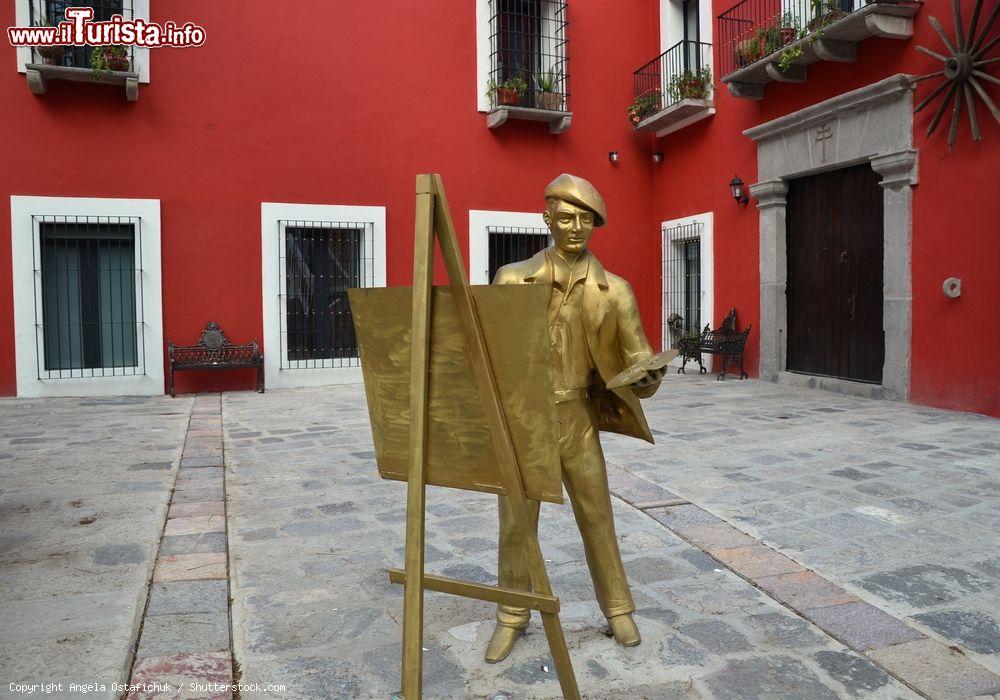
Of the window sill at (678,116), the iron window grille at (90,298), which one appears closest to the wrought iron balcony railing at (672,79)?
the window sill at (678,116)

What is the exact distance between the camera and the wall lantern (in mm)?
10336

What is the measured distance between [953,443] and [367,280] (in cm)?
723

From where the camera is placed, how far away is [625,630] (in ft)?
9.02

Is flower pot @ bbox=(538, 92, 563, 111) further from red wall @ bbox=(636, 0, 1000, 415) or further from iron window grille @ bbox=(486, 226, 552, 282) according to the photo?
red wall @ bbox=(636, 0, 1000, 415)

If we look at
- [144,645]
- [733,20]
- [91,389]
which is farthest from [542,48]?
[144,645]

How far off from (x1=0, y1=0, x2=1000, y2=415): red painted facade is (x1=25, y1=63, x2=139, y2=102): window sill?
0.66ft

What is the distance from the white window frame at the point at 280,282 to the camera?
400 inches

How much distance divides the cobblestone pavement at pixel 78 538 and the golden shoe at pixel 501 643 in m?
1.18

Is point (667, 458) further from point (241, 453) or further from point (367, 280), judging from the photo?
point (367, 280)

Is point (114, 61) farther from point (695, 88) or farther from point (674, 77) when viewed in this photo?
point (695, 88)

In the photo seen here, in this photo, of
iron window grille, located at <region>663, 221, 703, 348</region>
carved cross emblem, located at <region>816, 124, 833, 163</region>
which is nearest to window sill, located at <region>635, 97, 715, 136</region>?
iron window grille, located at <region>663, 221, 703, 348</region>

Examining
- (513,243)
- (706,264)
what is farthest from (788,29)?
(513,243)

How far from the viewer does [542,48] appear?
38.7 feet

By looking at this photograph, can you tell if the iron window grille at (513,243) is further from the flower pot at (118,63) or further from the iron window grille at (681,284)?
the flower pot at (118,63)
